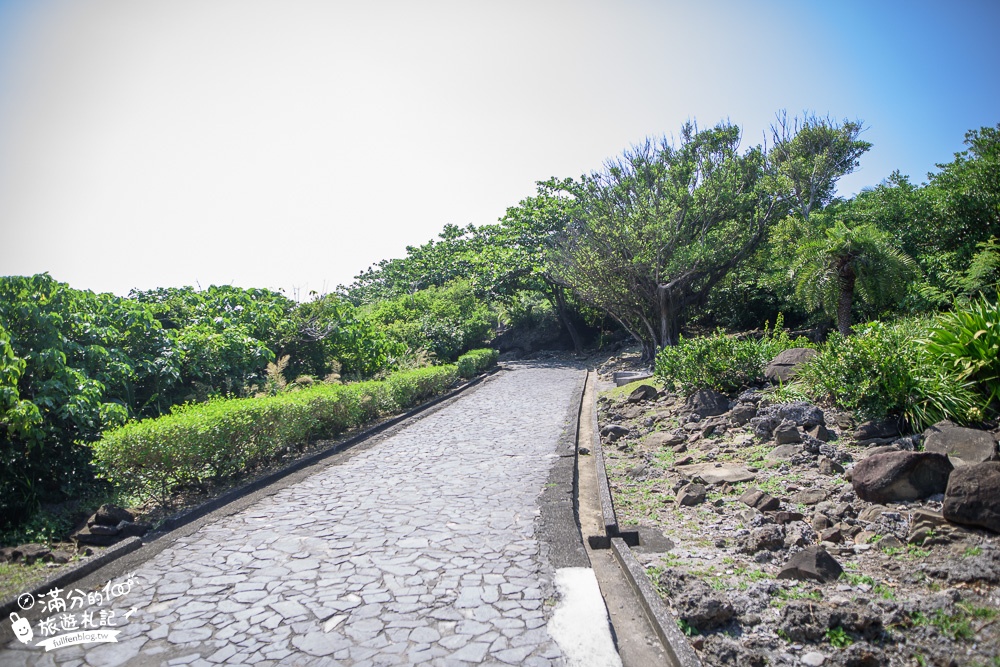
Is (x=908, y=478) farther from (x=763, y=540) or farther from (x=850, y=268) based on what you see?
(x=850, y=268)

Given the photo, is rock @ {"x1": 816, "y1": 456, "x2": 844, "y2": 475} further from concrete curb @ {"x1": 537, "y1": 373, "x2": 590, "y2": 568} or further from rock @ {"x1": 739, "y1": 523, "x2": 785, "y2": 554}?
concrete curb @ {"x1": 537, "y1": 373, "x2": 590, "y2": 568}

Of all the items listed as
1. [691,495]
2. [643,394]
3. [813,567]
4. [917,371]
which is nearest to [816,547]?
[813,567]

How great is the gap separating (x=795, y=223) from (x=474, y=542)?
59.8 ft

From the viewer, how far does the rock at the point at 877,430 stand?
656 centimetres

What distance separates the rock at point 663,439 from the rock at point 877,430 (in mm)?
2453

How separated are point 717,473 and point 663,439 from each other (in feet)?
7.73

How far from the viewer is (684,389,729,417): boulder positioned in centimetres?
964

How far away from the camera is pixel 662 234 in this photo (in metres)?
20.0

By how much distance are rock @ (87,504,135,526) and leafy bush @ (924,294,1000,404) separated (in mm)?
8866

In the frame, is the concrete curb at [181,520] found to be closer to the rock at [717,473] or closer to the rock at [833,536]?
the rock at [717,473]

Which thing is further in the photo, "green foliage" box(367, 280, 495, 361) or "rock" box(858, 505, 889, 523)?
"green foliage" box(367, 280, 495, 361)

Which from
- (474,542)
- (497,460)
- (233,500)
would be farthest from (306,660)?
(497,460)

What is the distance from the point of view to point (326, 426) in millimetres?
10445

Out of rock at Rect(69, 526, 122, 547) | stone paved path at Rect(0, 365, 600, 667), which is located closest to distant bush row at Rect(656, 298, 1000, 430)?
stone paved path at Rect(0, 365, 600, 667)
